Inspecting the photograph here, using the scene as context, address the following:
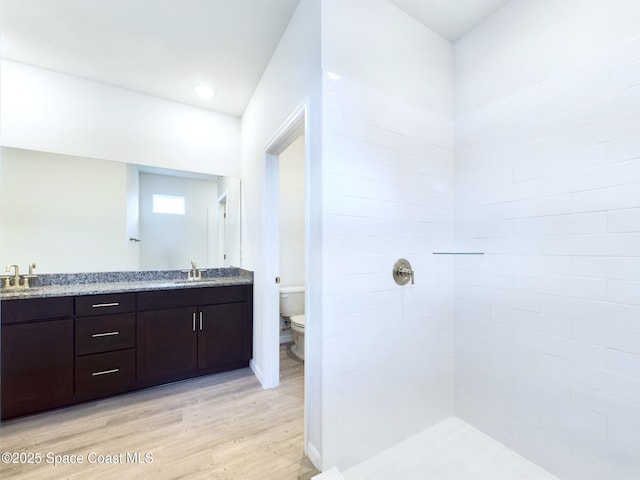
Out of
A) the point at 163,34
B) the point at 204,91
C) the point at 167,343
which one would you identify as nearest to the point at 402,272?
the point at 167,343

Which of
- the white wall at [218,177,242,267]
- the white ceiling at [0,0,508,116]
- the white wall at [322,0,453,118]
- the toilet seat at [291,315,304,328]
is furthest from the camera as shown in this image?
the white wall at [218,177,242,267]

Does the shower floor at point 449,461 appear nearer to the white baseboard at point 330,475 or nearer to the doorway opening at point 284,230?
the white baseboard at point 330,475

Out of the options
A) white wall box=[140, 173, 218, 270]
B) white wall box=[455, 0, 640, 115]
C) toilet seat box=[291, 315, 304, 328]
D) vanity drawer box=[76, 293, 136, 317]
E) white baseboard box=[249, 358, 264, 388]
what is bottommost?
white baseboard box=[249, 358, 264, 388]

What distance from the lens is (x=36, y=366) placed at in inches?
70.3

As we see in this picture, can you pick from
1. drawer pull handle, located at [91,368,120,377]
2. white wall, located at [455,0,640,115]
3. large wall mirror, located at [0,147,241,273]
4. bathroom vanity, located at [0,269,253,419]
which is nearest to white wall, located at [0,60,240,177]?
large wall mirror, located at [0,147,241,273]

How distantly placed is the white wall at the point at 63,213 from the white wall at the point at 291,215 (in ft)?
5.20

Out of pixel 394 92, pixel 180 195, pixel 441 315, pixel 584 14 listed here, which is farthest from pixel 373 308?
pixel 180 195

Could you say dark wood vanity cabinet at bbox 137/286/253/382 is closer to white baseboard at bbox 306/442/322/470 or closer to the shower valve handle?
white baseboard at bbox 306/442/322/470

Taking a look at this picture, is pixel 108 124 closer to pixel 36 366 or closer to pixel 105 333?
pixel 105 333

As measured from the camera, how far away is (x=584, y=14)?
1216mm

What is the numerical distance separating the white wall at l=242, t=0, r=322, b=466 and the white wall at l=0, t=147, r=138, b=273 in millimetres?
1149

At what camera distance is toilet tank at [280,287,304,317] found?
2.98 m

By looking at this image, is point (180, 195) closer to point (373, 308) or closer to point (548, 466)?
point (373, 308)

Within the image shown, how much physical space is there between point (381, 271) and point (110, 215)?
2486 millimetres
